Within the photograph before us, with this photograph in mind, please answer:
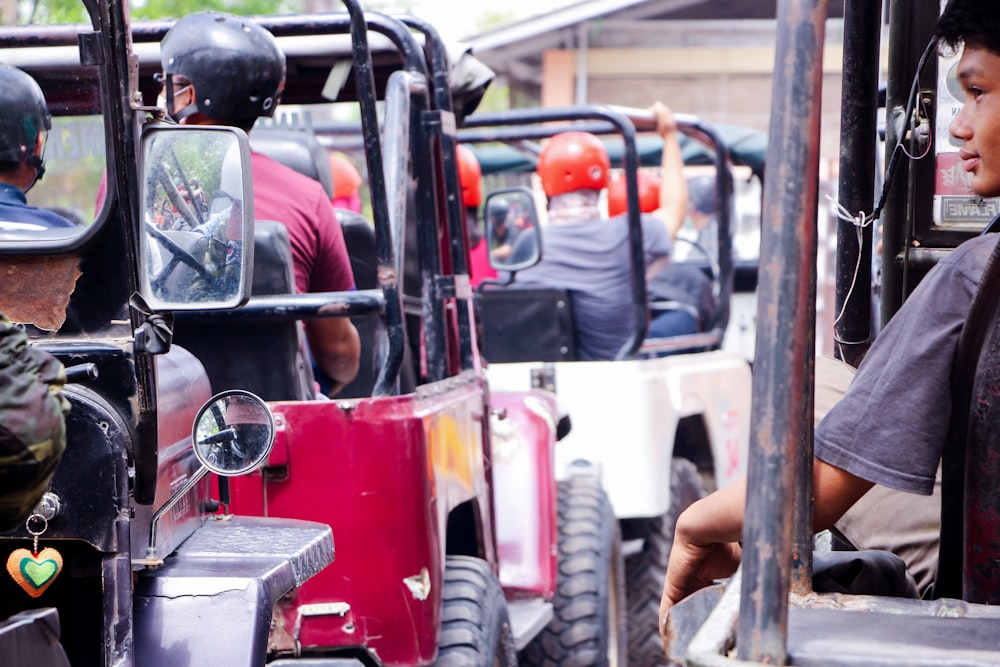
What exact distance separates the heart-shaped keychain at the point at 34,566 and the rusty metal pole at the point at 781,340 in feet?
4.04

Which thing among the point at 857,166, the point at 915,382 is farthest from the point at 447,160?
the point at 915,382

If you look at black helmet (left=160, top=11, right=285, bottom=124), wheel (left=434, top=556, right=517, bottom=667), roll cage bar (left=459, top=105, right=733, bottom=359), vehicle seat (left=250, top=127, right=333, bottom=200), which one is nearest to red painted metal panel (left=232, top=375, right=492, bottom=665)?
wheel (left=434, top=556, right=517, bottom=667)

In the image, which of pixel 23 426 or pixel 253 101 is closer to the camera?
pixel 23 426

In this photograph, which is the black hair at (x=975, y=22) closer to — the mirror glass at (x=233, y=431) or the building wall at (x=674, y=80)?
the mirror glass at (x=233, y=431)

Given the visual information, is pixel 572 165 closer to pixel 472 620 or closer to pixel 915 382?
pixel 472 620

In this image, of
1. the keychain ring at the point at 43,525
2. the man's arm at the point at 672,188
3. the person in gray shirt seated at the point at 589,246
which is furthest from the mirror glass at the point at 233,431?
the man's arm at the point at 672,188

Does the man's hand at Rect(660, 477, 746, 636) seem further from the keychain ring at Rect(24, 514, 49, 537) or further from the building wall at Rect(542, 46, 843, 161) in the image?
the building wall at Rect(542, 46, 843, 161)

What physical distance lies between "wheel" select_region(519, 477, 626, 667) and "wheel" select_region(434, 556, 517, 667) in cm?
124

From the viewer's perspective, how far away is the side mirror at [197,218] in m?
2.34

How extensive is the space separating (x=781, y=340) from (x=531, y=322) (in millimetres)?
5473

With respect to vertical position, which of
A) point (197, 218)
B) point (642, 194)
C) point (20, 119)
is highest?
point (20, 119)

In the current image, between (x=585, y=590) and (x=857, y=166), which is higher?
(x=857, y=166)

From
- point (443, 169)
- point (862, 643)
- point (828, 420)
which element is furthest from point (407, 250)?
point (862, 643)

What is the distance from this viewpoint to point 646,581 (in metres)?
6.47
